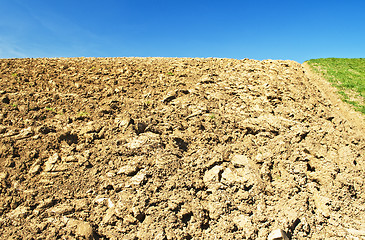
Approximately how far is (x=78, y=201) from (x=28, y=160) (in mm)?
2082

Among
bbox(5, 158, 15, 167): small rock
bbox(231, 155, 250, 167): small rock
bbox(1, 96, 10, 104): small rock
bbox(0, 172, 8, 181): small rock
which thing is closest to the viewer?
bbox(0, 172, 8, 181): small rock

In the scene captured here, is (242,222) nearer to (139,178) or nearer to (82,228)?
(139,178)

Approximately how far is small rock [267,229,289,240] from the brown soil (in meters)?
0.12

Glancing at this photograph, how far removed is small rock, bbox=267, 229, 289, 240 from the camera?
485cm

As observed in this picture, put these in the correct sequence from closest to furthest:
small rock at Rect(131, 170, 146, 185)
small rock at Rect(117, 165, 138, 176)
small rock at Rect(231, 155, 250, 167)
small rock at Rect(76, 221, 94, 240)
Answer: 1. small rock at Rect(76, 221, 94, 240)
2. small rock at Rect(131, 170, 146, 185)
3. small rock at Rect(117, 165, 138, 176)
4. small rock at Rect(231, 155, 250, 167)

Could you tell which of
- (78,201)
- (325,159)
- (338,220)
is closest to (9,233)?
(78,201)

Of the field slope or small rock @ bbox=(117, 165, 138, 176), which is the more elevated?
the field slope

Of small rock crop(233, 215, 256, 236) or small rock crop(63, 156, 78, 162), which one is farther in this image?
small rock crop(63, 156, 78, 162)

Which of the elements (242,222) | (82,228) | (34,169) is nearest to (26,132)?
(34,169)

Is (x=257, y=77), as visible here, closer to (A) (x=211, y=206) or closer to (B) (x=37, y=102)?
(A) (x=211, y=206)

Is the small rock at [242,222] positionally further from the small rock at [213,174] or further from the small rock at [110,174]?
the small rock at [110,174]

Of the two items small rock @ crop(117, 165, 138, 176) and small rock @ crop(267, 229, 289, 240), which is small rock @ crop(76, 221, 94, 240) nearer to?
small rock @ crop(117, 165, 138, 176)

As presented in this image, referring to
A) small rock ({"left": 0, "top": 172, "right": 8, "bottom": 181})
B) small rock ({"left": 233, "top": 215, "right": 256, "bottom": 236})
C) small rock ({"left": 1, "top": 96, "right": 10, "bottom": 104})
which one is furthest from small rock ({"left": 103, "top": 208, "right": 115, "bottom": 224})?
small rock ({"left": 1, "top": 96, "right": 10, "bottom": 104})

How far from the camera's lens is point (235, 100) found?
30.0ft
